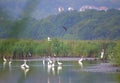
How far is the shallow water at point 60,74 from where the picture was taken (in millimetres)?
7648

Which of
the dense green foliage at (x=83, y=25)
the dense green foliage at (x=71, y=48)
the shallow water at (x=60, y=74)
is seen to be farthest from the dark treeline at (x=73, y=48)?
the shallow water at (x=60, y=74)

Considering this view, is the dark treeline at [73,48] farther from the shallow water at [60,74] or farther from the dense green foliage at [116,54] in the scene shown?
the shallow water at [60,74]

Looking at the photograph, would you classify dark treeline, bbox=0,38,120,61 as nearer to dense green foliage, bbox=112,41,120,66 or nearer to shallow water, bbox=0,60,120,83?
dense green foliage, bbox=112,41,120,66

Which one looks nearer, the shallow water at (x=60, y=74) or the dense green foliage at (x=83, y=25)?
the shallow water at (x=60, y=74)

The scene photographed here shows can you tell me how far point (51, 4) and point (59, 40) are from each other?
1.14 meters

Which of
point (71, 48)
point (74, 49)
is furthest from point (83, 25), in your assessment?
point (71, 48)

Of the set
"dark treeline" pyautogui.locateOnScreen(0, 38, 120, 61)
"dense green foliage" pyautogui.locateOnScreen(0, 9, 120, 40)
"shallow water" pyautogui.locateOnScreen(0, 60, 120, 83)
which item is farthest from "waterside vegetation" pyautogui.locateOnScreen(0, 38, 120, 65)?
"shallow water" pyautogui.locateOnScreen(0, 60, 120, 83)

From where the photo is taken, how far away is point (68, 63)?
9969 millimetres

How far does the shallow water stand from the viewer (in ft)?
25.1

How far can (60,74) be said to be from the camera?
8977 mm

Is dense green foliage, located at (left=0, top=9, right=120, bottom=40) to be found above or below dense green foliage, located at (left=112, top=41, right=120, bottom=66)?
above

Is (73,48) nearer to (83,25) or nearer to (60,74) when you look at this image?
(60,74)

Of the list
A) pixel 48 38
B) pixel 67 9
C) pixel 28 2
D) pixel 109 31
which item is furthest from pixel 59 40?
pixel 28 2

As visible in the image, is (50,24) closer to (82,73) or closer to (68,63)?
(68,63)
